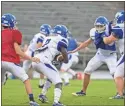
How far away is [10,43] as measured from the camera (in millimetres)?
7629

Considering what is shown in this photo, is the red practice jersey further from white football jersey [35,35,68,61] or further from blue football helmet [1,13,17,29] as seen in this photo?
white football jersey [35,35,68,61]

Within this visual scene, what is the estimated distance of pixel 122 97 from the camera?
360 inches

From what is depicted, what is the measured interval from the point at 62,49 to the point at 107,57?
1.88m

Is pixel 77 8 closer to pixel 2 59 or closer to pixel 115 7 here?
pixel 115 7

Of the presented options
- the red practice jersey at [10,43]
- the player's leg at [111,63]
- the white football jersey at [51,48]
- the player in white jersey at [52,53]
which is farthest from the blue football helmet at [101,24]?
the red practice jersey at [10,43]

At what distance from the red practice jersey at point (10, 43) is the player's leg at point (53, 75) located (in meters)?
0.57

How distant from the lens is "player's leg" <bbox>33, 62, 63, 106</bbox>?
7.75 m

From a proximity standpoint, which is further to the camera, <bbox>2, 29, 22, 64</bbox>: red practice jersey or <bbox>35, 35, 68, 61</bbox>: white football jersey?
<bbox>35, 35, 68, 61</bbox>: white football jersey

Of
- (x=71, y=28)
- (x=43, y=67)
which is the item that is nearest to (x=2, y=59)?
(x=43, y=67)

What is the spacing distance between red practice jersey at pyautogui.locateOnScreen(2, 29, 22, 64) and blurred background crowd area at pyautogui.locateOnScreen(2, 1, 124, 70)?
631 inches

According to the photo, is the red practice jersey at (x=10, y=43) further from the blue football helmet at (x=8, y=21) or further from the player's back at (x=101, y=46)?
the player's back at (x=101, y=46)

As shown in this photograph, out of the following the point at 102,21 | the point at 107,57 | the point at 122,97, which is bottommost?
the point at 122,97

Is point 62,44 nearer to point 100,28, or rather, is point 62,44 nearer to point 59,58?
point 59,58

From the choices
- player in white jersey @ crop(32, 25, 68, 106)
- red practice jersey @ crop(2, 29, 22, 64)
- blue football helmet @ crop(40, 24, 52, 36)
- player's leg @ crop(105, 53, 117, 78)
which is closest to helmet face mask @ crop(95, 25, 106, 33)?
player's leg @ crop(105, 53, 117, 78)
